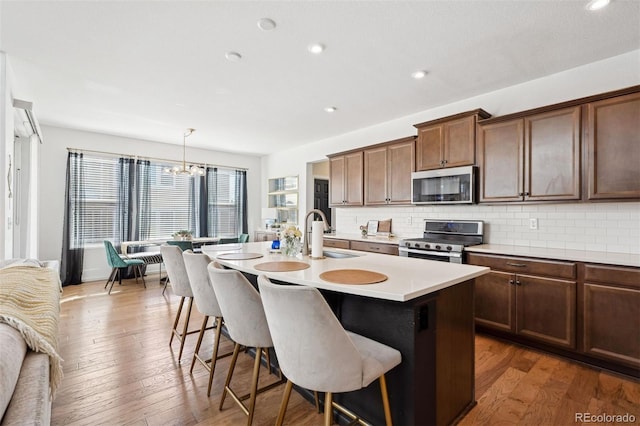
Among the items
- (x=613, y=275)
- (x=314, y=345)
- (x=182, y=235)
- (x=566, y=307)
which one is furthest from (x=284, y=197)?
(x=314, y=345)

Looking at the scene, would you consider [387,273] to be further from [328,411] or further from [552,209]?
[552,209]

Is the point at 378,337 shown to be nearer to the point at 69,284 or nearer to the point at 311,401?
the point at 311,401

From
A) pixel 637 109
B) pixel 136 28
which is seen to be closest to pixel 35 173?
pixel 136 28

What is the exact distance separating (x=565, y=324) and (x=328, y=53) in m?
3.07

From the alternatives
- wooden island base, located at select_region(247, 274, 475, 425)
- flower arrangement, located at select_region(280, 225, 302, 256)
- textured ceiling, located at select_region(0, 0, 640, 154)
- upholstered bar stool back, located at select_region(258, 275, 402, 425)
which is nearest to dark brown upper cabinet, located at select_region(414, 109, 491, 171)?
textured ceiling, located at select_region(0, 0, 640, 154)

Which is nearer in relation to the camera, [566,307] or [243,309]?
[243,309]

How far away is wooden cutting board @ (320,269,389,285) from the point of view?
1.51m

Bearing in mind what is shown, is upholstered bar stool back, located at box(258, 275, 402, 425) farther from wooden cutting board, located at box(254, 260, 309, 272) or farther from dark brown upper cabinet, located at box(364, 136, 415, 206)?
dark brown upper cabinet, located at box(364, 136, 415, 206)

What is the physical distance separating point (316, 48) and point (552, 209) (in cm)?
281

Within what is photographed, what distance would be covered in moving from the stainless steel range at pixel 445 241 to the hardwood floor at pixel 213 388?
0.89 meters

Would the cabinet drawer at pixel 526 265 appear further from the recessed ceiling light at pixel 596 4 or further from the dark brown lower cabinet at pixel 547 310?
the recessed ceiling light at pixel 596 4

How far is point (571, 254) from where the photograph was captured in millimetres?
2584

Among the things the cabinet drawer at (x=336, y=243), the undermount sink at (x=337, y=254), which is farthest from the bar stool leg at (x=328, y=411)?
the cabinet drawer at (x=336, y=243)

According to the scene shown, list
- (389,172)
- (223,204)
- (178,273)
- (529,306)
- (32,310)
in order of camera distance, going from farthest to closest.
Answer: (223,204) → (389,172) → (529,306) → (178,273) → (32,310)
